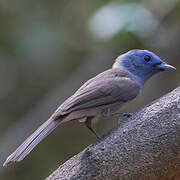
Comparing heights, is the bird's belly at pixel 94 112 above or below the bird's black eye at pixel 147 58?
above

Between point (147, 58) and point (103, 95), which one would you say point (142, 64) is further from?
point (103, 95)

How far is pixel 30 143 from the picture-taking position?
3695mm

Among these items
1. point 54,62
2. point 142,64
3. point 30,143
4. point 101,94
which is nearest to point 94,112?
point 101,94

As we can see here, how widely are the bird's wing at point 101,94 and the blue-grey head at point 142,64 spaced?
1.50 ft

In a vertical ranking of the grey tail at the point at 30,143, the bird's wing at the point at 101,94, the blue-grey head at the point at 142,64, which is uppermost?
the grey tail at the point at 30,143

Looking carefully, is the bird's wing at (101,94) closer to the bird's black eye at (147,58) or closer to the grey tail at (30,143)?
the grey tail at (30,143)

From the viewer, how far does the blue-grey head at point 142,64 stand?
5.12 meters

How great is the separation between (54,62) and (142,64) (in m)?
2.34

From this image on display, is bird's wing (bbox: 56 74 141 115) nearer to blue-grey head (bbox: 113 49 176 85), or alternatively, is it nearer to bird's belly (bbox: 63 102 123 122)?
bird's belly (bbox: 63 102 123 122)

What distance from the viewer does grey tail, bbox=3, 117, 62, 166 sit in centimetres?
346

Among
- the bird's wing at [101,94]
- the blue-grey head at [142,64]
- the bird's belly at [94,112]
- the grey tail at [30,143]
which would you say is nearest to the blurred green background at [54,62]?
the blue-grey head at [142,64]

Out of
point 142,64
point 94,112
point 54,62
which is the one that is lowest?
point 142,64

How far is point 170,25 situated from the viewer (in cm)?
663

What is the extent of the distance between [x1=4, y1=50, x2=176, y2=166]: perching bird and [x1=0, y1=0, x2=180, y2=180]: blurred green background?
826mm
